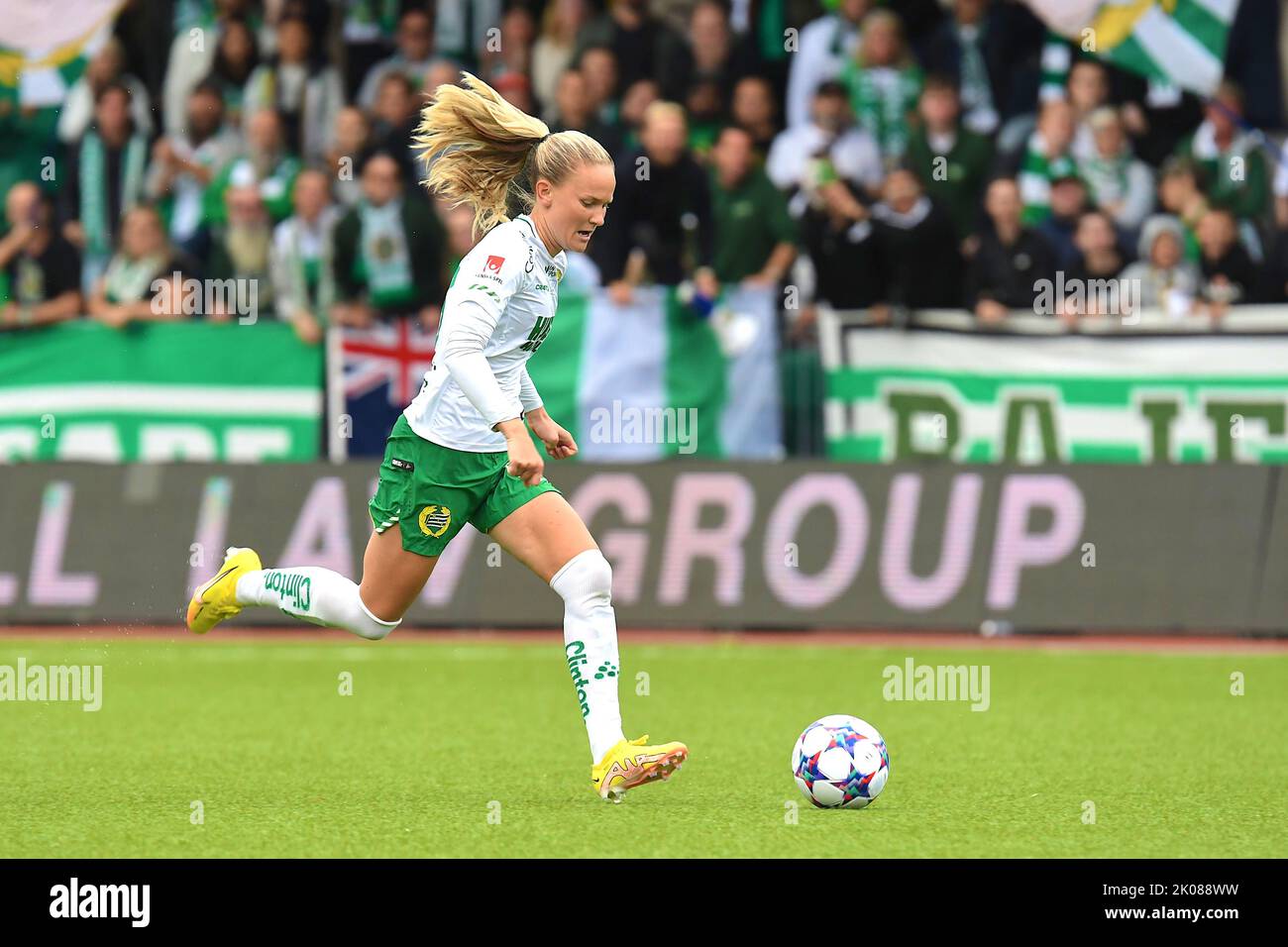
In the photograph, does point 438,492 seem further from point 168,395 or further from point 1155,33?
point 1155,33

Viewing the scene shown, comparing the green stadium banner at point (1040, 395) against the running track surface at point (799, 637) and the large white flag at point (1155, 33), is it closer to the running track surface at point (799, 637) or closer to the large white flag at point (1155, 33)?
the running track surface at point (799, 637)

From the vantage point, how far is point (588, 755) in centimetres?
900

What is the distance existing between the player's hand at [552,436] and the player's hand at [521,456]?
0.59m

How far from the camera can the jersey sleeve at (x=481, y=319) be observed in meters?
7.14

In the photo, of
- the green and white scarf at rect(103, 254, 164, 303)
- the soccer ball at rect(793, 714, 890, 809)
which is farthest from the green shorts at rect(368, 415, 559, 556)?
the green and white scarf at rect(103, 254, 164, 303)

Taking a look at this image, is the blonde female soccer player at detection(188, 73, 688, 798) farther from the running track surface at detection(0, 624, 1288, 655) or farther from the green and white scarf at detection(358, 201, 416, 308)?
the green and white scarf at detection(358, 201, 416, 308)

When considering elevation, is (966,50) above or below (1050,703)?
above

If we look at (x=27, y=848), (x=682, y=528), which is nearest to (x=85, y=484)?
(x=682, y=528)

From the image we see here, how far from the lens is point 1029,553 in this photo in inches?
569

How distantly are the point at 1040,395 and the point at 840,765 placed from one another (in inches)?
328

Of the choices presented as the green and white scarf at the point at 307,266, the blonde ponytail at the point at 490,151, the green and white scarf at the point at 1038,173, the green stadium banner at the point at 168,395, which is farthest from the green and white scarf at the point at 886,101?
the blonde ponytail at the point at 490,151

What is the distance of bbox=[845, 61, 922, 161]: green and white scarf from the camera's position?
645 inches

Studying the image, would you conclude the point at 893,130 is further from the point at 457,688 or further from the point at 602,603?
the point at 602,603

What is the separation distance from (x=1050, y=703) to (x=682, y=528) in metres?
4.03
